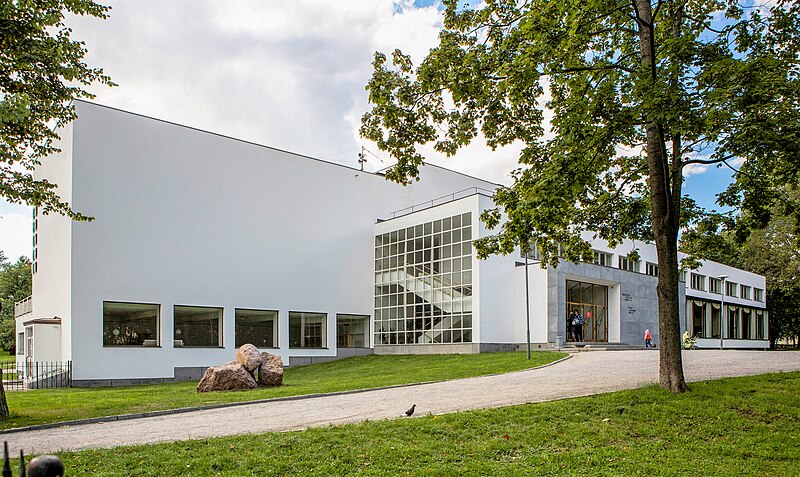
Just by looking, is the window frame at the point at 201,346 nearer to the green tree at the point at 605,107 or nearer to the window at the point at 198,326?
the window at the point at 198,326

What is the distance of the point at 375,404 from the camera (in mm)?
13703

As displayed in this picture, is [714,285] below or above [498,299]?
above

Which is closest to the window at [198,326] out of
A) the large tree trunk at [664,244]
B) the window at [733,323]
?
the large tree trunk at [664,244]

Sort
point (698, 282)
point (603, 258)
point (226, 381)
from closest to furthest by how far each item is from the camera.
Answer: point (226, 381)
point (603, 258)
point (698, 282)

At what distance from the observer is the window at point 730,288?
5588cm

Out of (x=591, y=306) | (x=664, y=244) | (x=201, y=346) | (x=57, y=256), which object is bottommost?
(x=201, y=346)

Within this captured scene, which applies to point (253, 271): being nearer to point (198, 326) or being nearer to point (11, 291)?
point (198, 326)

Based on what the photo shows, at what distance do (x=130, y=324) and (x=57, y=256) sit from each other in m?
5.16

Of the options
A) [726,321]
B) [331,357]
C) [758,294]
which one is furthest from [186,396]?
[758,294]

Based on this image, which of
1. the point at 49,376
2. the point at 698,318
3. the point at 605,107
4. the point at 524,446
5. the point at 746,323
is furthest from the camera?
the point at 746,323

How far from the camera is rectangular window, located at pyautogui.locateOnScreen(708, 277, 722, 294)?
53969mm

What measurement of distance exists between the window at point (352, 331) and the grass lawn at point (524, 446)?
26.8 metres

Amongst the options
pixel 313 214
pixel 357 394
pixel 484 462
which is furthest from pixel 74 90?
pixel 313 214

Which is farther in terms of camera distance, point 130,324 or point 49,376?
point 130,324
